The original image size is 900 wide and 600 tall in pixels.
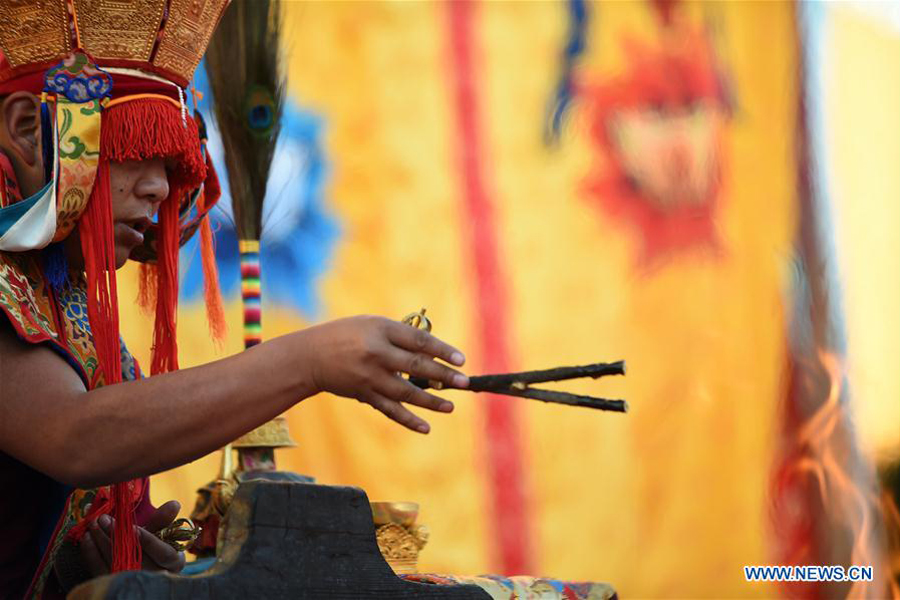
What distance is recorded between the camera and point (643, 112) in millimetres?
4059

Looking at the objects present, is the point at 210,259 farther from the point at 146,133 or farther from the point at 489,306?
the point at 489,306

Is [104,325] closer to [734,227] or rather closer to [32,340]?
[32,340]

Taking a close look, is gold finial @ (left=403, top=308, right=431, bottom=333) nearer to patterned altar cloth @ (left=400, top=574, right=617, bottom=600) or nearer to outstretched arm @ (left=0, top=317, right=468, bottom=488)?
outstretched arm @ (left=0, top=317, right=468, bottom=488)

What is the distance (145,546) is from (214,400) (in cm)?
51

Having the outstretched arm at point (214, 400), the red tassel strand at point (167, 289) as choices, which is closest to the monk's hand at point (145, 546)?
the red tassel strand at point (167, 289)

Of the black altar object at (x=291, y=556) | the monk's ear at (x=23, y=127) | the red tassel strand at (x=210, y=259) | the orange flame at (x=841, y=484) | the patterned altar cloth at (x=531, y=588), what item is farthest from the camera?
the orange flame at (x=841, y=484)

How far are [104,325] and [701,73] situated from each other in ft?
9.11

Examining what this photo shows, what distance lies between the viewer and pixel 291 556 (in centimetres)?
141

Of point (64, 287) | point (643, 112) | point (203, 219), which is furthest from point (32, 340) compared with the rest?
point (643, 112)

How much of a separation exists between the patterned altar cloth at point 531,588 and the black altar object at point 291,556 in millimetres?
151

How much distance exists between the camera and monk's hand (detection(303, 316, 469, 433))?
145 cm

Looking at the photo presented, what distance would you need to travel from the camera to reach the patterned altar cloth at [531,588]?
1.66 metres

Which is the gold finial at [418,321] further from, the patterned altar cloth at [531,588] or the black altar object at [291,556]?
the patterned altar cloth at [531,588]

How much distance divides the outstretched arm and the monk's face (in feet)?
1.24
